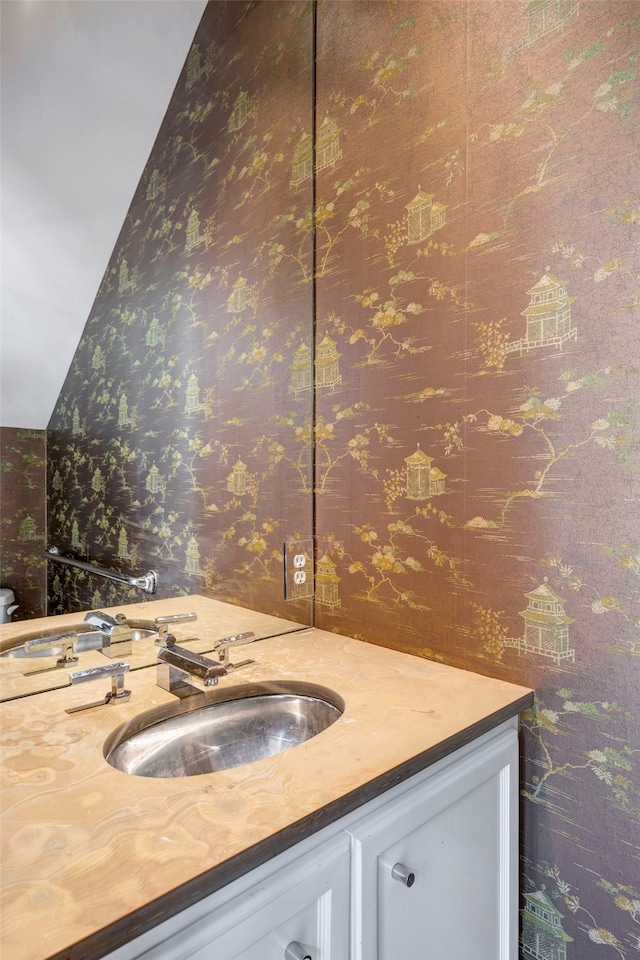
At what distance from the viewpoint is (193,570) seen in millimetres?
1321

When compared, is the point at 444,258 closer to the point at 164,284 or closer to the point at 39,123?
the point at 164,284

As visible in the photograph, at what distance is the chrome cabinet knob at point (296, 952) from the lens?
69cm

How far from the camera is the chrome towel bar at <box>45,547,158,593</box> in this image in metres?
0.99

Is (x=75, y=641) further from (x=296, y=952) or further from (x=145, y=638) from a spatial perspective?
(x=296, y=952)

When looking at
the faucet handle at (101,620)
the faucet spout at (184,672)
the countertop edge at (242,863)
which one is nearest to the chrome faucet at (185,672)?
the faucet spout at (184,672)

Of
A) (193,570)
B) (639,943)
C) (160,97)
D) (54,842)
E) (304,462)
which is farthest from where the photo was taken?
(304,462)

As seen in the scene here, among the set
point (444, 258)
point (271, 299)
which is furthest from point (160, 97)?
point (444, 258)

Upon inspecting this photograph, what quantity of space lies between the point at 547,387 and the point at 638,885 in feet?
2.87

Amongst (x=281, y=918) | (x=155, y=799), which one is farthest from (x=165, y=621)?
(x=281, y=918)

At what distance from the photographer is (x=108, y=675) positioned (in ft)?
3.34

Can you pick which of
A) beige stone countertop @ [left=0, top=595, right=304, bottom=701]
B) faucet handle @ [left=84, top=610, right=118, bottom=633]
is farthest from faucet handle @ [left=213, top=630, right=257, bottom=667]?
faucet handle @ [left=84, top=610, right=118, bottom=633]

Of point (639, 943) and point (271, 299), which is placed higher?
point (271, 299)

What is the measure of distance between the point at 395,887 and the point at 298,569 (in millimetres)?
831

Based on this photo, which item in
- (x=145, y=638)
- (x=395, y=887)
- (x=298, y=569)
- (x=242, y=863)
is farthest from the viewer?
(x=298, y=569)
